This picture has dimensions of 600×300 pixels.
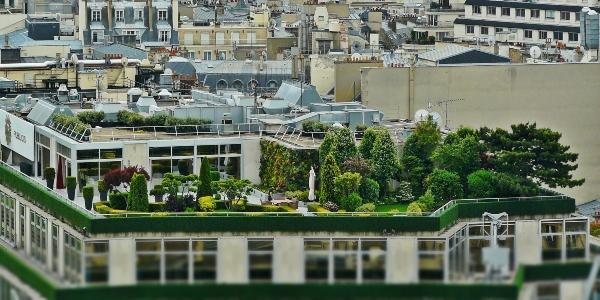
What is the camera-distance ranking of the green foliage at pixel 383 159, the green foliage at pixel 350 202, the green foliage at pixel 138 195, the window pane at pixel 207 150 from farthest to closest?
the window pane at pixel 207 150 < the green foliage at pixel 383 159 < the green foliage at pixel 350 202 < the green foliage at pixel 138 195

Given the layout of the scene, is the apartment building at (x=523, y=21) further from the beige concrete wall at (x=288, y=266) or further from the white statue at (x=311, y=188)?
the beige concrete wall at (x=288, y=266)

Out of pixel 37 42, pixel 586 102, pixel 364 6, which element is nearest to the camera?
pixel 586 102

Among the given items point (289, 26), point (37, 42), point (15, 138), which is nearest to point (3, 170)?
point (15, 138)

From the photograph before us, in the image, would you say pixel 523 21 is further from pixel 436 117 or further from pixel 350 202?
pixel 350 202

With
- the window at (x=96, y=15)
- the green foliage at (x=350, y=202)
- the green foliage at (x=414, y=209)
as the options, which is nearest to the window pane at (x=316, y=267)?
the green foliage at (x=414, y=209)

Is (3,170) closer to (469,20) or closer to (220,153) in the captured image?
(220,153)

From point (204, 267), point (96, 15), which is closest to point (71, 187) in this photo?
point (204, 267)
